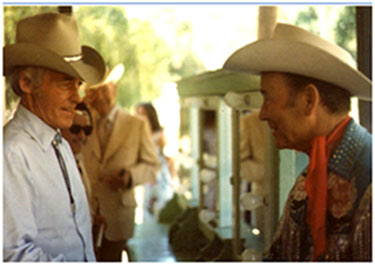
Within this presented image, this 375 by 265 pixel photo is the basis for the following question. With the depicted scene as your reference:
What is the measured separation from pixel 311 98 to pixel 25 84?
3.25ft

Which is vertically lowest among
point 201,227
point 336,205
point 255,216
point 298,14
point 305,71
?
point 201,227

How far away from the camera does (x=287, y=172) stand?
2.03 m

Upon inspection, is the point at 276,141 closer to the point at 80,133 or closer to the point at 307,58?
the point at 307,58

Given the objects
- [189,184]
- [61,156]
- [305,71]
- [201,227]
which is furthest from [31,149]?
[189,184]

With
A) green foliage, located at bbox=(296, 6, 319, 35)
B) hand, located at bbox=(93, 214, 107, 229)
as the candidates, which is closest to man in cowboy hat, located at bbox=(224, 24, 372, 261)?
green foliage, located at bbox=(296, 6, 319, 35)

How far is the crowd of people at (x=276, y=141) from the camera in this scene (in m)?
1.61

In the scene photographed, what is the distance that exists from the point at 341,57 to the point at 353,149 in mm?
312

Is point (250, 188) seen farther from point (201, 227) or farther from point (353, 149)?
A: point (201, 227)

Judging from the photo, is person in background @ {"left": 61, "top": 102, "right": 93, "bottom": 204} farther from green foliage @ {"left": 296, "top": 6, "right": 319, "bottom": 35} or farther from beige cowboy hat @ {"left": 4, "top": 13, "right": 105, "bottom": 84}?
green foliage @ {"left": 296, "top": 6, "right": 319, "bottom": 35}

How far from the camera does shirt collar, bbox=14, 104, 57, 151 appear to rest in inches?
69.9

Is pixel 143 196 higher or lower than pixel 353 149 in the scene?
lower

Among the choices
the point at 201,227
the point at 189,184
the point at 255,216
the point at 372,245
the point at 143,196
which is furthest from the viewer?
the point at 143,196

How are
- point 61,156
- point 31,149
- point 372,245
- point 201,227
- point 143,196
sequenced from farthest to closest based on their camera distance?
1. point 143,196
2. point 201,227
3. point 61,156
4. point 31,149
5. point 372,245

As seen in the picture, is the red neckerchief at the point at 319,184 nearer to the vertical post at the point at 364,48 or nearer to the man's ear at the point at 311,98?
the man's ear at the point at 311,98
